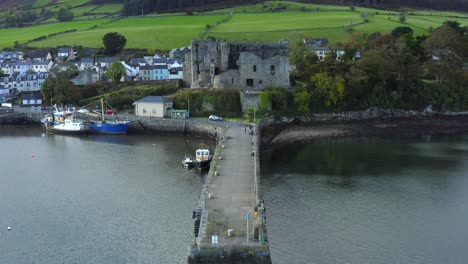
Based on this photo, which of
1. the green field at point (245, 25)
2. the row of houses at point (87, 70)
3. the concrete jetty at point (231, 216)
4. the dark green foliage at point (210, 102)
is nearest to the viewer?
the concrete jetty at point (231, 216)

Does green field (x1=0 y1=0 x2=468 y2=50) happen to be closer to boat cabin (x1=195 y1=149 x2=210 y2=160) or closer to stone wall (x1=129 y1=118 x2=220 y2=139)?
stone wall (x1=129 y1=118 x2=220 y2=139)

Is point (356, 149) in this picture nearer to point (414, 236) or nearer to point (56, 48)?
point (414, 236)

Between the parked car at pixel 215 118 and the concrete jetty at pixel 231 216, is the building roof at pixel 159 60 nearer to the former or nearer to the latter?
the parked car at pixel 215 118

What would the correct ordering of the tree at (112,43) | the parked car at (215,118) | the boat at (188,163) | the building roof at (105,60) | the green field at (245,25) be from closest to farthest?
the boat at (188,163) → the parked car at (215,118) → the building roof at (105,60) → the tree at (112,43) → the green field at (245,25)

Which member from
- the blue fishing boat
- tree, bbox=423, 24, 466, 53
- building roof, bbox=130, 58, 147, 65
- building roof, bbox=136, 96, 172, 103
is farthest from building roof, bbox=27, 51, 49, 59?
tree, bbox=423, 24, 466, 53

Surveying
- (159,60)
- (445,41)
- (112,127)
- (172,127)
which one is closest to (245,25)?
(159,60)

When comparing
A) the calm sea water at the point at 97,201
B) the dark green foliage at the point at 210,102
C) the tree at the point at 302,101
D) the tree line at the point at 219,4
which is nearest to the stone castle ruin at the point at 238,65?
the dark green foliage at the point at 210,102
